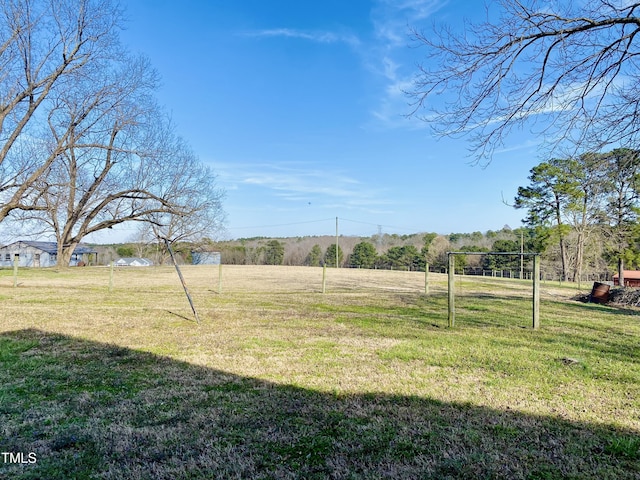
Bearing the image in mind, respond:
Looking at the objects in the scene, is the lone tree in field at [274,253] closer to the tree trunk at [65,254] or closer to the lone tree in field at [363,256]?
the lone tree in field at [363,256]

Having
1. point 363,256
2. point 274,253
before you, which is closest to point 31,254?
point 274,253

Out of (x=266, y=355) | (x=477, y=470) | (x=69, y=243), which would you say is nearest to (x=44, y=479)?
(x=477, y=470)

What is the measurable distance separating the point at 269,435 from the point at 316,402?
751 mm

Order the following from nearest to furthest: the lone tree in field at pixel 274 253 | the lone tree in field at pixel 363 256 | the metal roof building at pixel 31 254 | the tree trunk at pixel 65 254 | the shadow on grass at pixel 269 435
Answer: the shadow on grass at pixel 269 435, the tree trunk at pixel 65 254, the metal roof building at pixel 31 254, the lone tree in field at pixel 363 256, the lone tree in field at pixel 274 253

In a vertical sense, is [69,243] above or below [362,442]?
above

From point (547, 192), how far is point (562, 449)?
33.3 m

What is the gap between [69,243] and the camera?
22641mm

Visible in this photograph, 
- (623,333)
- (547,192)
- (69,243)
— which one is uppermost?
(547,192)

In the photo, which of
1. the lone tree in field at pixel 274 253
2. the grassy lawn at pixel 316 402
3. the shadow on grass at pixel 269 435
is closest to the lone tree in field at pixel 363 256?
the lone tree in field at pixel 274 253

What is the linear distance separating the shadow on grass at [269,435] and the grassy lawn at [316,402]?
1 cm

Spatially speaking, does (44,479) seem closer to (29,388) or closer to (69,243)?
(29,388)

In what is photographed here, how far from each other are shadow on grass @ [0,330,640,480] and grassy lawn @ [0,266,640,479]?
0.01 meters

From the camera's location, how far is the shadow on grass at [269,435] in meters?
2.39

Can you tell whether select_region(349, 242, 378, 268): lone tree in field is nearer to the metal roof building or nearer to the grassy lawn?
the metal roof building
